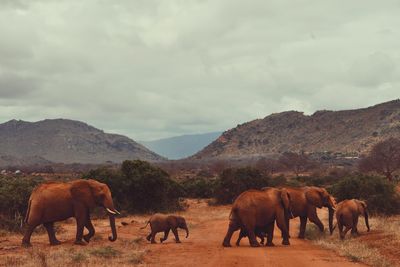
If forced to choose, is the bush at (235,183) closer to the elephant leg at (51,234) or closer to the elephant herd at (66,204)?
the elephant herd at (66,204)

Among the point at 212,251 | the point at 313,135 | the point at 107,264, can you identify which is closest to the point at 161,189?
the point at 212,251

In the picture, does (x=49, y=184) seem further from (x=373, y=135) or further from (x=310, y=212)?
(x=373, y=135)

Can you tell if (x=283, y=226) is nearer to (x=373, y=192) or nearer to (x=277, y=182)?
(x=373, y=192)

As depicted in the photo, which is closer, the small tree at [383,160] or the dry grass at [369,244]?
the dry grass at [369,244]

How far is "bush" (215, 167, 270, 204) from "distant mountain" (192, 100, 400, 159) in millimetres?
84270

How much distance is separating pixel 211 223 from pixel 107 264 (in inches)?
605

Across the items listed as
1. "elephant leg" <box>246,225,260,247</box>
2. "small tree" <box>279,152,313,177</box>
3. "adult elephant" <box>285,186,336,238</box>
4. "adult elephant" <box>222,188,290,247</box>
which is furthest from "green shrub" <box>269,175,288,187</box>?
"small tree" <box>279,152,313,177</box>

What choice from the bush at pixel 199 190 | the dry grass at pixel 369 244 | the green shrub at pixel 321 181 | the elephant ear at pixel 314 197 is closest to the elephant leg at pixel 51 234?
the dry grass at pixel 369 244

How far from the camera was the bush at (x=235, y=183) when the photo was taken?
43781mm

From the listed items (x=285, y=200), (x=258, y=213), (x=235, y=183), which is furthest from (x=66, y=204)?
(x=235, y=183)

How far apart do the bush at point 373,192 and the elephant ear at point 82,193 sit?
17.8 meters

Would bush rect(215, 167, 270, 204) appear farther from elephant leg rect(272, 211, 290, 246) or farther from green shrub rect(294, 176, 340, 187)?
elephant leg rect(272, 211, 290, 246)

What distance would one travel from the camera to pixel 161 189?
36.0 m

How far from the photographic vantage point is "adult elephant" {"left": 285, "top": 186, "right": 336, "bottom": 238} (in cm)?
2191
